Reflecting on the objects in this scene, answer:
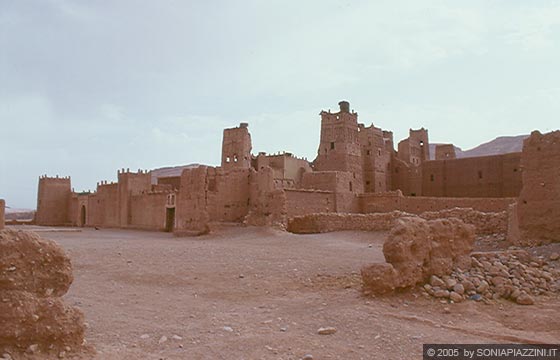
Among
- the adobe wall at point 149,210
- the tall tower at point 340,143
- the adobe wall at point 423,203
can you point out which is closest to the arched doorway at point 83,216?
the adobe wall at point 149,210

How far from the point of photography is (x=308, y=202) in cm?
2355

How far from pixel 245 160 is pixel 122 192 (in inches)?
471

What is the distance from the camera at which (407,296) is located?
748 cm

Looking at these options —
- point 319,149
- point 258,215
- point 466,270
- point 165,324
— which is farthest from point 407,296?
point 319,149

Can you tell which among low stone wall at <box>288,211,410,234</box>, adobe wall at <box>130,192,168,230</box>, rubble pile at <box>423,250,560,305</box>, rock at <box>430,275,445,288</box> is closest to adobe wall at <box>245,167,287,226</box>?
low stone wall at <box>288,211,410,234</box>

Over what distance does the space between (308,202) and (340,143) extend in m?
16.2

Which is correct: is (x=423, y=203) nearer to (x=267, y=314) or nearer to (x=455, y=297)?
(x=455, y=297)

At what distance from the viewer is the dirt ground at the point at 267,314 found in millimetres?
5102

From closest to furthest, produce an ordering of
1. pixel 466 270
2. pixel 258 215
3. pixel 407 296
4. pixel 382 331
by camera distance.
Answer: pixel 382 331 < pixel 407 296 < pixel 466 270 < pixel 258 215

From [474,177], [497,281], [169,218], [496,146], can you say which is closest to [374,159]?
[474,177]

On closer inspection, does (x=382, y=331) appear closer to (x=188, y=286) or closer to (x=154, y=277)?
(x=188, y=286)

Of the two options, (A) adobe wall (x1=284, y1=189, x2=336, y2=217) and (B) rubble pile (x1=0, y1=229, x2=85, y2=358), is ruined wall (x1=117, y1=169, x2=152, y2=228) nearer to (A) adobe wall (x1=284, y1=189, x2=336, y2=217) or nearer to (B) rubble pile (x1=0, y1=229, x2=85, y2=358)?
(A) adobe wall (x1=284, y1=189, x2=336, y2=217)

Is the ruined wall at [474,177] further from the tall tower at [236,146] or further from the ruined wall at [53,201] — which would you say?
the ruined wall at [53,201]

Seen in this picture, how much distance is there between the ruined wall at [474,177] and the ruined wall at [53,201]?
1224 inches
